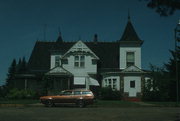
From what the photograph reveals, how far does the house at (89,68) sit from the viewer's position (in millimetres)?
45594

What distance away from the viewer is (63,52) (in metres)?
49.5

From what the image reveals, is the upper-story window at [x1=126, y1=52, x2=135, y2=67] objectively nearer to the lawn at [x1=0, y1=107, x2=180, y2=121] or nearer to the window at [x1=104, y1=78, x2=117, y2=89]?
the window at [x1=104, y1=78, x2=117, y2=89]

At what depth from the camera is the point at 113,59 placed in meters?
49.9

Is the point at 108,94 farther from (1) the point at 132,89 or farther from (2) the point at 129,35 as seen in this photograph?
(2) the point at 129,35

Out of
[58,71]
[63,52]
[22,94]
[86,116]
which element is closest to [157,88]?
[58,71]

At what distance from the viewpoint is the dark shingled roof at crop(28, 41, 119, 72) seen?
162 feet

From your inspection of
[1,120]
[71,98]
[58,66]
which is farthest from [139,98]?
[1,120]

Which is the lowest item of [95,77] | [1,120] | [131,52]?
[1,120]

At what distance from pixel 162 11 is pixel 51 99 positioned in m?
19.6

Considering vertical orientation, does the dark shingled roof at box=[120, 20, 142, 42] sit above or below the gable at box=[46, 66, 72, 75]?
above

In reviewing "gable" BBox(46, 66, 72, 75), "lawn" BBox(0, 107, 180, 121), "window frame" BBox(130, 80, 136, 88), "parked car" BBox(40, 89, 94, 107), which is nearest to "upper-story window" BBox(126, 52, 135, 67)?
"window frame" BBox(130, 80, 136, 88)

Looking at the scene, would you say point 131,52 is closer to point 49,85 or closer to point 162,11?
point 49,85

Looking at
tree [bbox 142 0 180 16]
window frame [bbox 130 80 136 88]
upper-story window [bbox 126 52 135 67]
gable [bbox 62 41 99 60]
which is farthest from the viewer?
upper-story window [bbox 126 52 135 67]

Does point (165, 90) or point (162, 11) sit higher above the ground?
point (162, 11)
